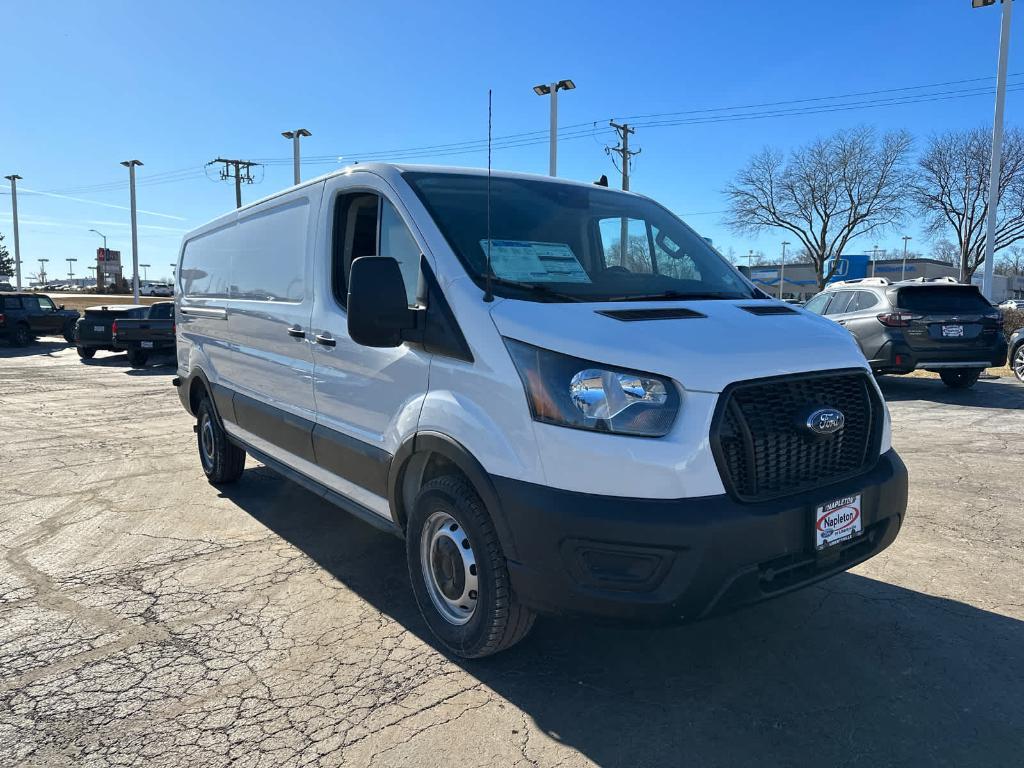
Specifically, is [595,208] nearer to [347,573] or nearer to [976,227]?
[347,573]

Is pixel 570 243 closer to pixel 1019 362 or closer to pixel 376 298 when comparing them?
pixel 376 298

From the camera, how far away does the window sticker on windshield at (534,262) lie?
122 inches

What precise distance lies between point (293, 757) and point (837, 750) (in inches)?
73.3

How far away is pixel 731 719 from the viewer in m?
2.67

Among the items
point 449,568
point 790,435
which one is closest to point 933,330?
point 790,435

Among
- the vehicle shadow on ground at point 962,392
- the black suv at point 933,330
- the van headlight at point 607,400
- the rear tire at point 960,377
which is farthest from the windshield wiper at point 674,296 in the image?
the rear tire at point 960,377

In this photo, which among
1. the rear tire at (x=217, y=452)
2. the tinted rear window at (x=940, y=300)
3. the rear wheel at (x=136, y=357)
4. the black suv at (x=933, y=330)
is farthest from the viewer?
the rear wheel at (x=136, y=357)

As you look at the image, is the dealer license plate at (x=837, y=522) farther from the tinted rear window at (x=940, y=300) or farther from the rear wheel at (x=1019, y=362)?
the rear wheel at (x=1019, y=362)

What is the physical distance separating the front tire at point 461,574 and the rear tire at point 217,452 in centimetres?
318

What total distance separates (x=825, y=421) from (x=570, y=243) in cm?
146

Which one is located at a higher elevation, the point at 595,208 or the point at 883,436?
the point at 595,208

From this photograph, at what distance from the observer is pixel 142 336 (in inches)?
711

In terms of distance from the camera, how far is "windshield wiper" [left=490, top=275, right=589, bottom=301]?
3.00 metres

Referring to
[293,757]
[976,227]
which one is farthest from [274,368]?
[976,227]
